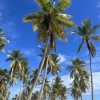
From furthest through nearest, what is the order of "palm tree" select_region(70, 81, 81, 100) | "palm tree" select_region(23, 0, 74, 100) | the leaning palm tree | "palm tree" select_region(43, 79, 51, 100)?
1. "palm tree" select_region(43, 79, 51, 100)
2. "palm tree" select_region(70, 81, 81, 100)
3. the leaning palm tree
4. "palm tree" select_region(23, 0, 74, 100)

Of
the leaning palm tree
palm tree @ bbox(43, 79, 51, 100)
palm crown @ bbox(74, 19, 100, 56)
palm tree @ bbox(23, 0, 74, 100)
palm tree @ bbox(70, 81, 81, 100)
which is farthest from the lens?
palm tree @ bbox(43, 79, 51, 100)

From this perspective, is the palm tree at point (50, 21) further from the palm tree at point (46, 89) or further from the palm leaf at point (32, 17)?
the palm tree at point (46, 89)

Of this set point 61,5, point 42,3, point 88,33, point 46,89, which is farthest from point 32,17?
point 46,89

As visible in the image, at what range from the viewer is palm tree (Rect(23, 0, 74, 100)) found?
3266cm

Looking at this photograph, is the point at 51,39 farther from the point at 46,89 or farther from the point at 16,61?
the point at 46,89

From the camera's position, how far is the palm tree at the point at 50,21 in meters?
32.7

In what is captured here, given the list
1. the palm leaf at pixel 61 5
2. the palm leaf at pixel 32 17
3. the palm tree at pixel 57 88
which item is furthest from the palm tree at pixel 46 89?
the palm leaf at pixel 61 5

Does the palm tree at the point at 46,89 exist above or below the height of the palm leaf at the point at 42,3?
above

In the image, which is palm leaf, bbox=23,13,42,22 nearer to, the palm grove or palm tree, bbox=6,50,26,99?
the palm grove

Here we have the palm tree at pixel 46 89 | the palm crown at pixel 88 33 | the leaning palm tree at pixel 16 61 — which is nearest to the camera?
the palm crown at pixel 88 33

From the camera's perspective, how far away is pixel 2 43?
42.9m

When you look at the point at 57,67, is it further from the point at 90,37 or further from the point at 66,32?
the point at 66,32

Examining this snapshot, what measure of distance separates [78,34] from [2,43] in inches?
474

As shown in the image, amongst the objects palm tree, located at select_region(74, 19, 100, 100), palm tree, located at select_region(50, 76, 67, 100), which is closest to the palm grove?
palm tree, located at select_region(74, 19, 100, 100)
